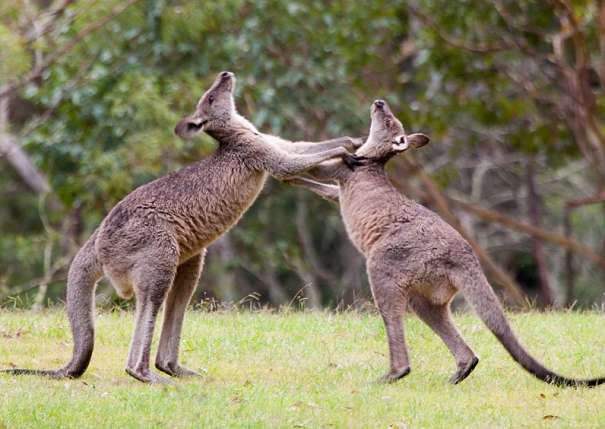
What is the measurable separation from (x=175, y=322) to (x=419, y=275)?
5.71 feet

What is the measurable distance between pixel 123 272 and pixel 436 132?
30.2 feet

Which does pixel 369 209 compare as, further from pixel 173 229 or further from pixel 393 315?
pixel 173 229

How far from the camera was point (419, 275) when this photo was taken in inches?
293

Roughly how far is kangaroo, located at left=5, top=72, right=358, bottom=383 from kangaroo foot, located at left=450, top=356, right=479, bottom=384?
175 cm

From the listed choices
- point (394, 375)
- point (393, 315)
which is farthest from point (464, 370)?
point (393, 315)

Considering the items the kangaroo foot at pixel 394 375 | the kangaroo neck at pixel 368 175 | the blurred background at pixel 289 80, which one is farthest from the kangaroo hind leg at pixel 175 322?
the blurred background at pixel 289 80

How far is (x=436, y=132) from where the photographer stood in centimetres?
1609

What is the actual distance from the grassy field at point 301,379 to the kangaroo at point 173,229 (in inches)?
13.8

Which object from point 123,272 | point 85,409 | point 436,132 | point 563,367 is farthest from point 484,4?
point 85,409

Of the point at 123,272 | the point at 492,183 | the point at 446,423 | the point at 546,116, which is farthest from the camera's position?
the point at 492,183

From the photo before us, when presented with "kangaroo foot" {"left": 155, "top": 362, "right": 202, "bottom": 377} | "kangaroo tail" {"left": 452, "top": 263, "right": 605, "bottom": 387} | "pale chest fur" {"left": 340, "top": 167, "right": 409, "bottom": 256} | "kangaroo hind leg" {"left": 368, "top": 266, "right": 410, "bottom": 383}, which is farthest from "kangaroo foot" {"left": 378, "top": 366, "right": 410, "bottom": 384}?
"kangaroo foot" {"left": 155, "top": 362, "right": 202, "bottom": 377}

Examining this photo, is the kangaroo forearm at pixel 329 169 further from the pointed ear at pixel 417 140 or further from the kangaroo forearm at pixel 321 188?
the pointed ear at pixel 417 140

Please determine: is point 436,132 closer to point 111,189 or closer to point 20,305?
point 111,189

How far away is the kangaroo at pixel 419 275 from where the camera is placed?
732cm
